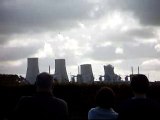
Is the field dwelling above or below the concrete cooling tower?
below

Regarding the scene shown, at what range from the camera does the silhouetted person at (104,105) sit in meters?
6.27

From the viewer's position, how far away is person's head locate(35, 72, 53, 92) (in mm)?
5992

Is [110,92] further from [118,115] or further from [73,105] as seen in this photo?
[73,105]

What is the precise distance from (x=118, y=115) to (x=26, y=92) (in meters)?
16.5

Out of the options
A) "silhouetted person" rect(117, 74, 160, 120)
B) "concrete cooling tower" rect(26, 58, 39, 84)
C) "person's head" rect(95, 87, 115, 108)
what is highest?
"concrete cooling tower" rect(26, 58, 39, 84)

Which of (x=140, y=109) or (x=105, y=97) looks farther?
(x=105, y=97)

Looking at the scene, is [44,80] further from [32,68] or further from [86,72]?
[86,72]

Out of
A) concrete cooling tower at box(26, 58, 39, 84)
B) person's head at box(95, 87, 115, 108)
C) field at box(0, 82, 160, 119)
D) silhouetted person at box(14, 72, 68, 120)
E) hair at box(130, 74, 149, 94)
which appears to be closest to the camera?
silhouetted person at box(14, 72, 68, 120)

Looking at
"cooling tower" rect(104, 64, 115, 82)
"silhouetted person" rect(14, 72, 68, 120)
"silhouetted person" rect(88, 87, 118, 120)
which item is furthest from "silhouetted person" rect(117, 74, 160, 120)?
"cooling tower" rect(104, 64, 115, 82)

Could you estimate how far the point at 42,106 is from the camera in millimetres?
5977

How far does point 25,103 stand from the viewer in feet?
19.8

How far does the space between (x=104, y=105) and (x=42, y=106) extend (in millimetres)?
923

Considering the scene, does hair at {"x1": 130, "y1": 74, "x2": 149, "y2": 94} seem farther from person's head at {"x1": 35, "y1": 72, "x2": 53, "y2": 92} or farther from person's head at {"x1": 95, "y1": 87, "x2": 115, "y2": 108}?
person's head at {"x1": 35, "y1": 72, "x2": 53, "y2": 92}

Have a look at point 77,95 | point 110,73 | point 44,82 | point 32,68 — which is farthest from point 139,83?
point 110,73
